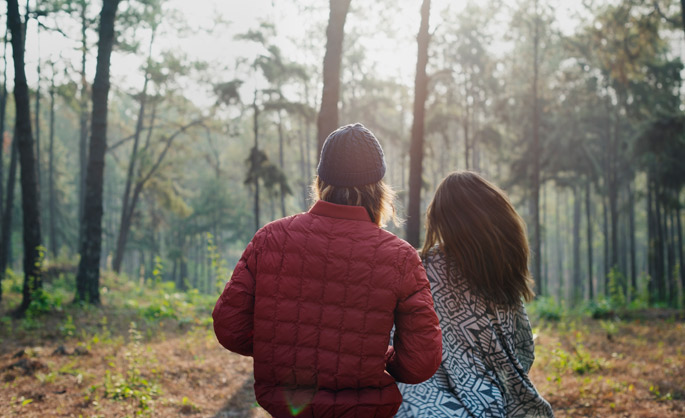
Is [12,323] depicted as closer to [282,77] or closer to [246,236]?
[282,77]

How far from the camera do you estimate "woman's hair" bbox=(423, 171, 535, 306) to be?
8.69 feet

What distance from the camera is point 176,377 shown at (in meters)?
6.06

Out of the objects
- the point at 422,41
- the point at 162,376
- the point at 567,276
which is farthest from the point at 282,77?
the point at 567,276

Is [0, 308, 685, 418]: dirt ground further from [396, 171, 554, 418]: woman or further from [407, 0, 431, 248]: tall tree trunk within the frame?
[407, 0, 431, 248]: tall tree trunk

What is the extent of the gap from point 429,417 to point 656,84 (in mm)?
24072

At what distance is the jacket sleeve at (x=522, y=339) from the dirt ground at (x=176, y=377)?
293 centimetres

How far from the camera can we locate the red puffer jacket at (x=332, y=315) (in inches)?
76.8

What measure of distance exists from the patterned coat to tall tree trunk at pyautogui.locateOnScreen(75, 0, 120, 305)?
9.57 meters

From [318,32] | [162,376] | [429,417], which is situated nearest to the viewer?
[429,417]

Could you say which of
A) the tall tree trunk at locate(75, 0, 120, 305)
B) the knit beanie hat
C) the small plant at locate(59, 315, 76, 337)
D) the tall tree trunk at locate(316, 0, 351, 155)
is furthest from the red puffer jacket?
the tall tree trunk at locate(75, 0, 120, 305)

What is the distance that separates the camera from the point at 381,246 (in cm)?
198

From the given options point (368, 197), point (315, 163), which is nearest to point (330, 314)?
point (368, 197)

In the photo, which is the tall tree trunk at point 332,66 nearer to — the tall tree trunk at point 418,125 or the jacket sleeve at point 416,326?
the tall tree trunk at point 418,125

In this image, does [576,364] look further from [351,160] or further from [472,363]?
[351,160]
